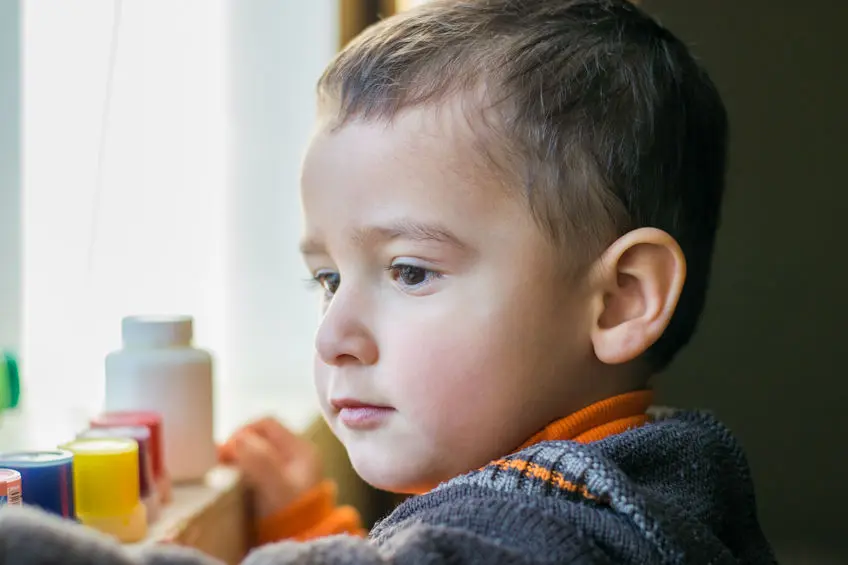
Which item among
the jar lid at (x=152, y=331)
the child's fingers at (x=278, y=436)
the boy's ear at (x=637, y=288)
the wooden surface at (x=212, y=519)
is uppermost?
the boy's ear at (x=637, y=288)

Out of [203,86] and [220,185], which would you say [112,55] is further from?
[220,185]

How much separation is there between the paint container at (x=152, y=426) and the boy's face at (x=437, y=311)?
20 centimetres

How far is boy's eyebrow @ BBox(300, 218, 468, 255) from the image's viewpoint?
680 millimetres

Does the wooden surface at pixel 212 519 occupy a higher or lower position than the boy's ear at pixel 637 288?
lower

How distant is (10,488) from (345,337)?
0.78ft

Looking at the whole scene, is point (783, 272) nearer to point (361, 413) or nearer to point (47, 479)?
point (361, 413)

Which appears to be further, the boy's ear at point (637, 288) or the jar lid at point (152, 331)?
the jar lid at point (152, 331)

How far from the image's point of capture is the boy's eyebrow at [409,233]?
68cm

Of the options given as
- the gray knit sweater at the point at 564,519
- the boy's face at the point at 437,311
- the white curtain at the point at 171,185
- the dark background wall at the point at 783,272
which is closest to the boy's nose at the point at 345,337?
the boy's face at the point at 437,311

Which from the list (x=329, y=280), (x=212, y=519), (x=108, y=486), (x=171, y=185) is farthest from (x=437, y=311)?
(x=171, y=185)

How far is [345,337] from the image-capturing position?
69cm

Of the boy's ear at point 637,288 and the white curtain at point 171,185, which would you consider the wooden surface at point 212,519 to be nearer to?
the white curtain at point 171,185

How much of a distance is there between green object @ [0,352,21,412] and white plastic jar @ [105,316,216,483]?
99 millimetres

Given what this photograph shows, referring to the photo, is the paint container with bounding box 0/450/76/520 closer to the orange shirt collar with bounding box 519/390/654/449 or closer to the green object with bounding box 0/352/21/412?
the green object with bounding box 0/352/21/412
